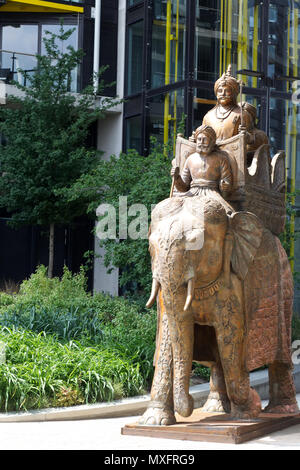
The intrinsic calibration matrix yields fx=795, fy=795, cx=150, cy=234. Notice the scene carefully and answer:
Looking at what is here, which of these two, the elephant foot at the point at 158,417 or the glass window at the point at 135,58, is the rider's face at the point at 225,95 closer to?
the elephant foot at the point at 158,417

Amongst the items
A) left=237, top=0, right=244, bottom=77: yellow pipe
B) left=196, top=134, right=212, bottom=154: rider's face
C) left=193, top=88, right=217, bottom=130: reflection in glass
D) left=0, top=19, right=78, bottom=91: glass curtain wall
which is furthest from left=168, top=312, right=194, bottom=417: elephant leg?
left=0, top=19, right=78, bottom=91: glass curtain wall

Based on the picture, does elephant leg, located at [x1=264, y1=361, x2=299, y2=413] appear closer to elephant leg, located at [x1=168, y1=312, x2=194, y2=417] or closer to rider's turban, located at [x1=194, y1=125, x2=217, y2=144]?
elephant leg, located at [x1=168, y1=312, x2=194, y2=417]

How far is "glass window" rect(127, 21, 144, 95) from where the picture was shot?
2156cm

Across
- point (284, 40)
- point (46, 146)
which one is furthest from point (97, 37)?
point (284, 40)

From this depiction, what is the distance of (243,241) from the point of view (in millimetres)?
6238

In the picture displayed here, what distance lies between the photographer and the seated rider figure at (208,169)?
6.48 metres

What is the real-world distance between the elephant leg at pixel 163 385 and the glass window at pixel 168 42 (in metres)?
13.8

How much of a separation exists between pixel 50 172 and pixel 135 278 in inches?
253

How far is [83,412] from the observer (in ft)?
27.1

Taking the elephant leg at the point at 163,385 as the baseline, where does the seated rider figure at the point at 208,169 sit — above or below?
above

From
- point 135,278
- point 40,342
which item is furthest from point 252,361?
point 135,278

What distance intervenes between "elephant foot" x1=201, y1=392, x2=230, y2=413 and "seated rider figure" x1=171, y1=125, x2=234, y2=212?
188cm

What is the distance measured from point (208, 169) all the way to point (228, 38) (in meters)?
13.0

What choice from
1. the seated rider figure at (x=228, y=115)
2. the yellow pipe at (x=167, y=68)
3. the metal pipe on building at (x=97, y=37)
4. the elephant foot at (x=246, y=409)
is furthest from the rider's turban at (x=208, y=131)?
the metal pipe on building at (x=97, y=37)
